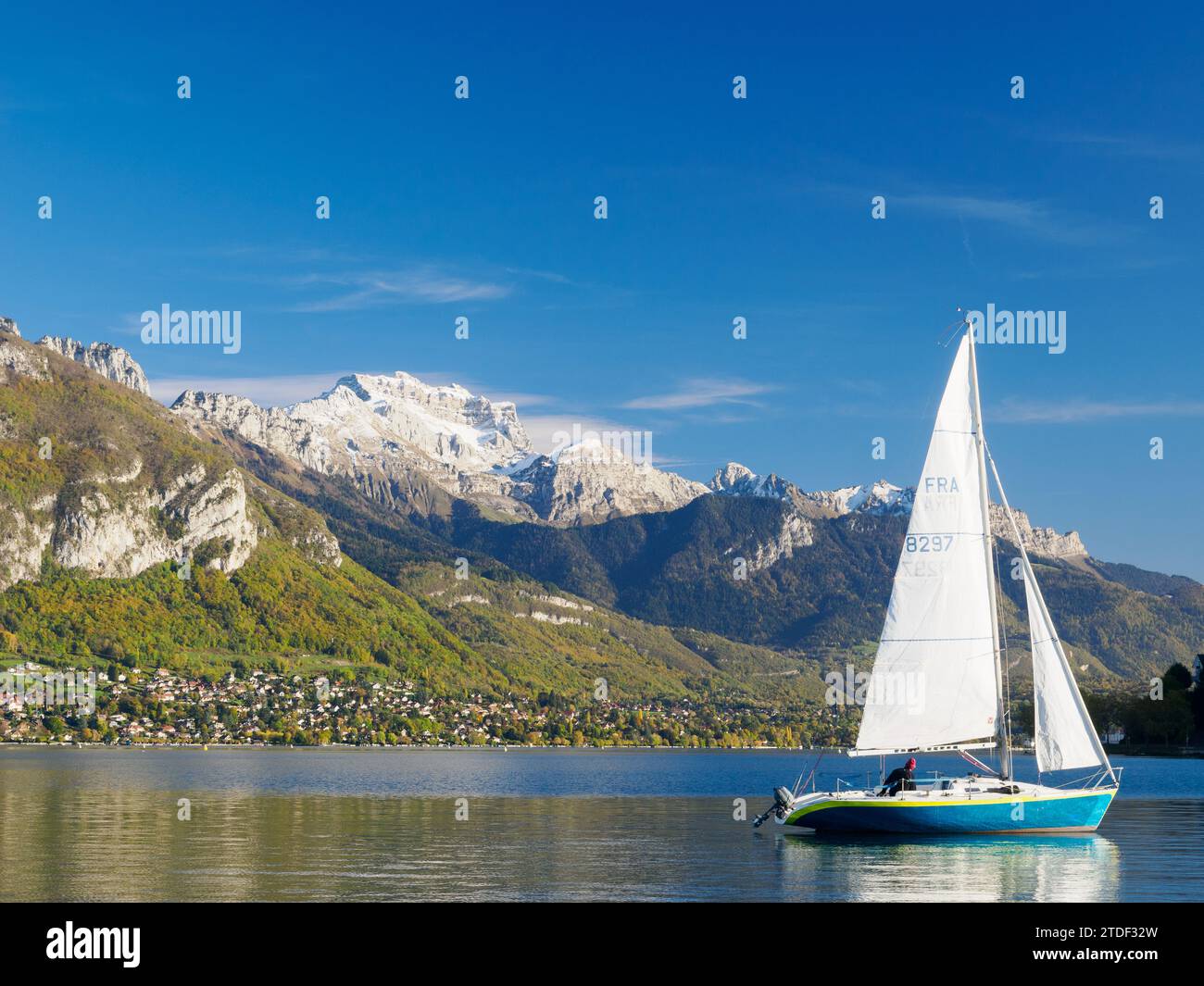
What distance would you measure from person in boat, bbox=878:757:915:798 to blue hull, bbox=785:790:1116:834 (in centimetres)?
52

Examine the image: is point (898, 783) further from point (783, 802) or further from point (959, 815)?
point (783, 802)

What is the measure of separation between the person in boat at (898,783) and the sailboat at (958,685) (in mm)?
95

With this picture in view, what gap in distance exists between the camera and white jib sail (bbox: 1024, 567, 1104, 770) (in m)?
62.7

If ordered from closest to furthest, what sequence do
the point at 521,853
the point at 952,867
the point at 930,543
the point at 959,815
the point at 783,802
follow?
1. the point at 952,867
2. the point at 521,853
3. the point at 959,815
4. the point at 930,543
5. the point at 783,802

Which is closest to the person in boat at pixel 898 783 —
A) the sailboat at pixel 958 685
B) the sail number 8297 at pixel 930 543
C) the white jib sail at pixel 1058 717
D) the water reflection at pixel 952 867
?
the sailboat at pixel 958 685

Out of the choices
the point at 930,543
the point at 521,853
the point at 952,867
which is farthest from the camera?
the point at 930,543

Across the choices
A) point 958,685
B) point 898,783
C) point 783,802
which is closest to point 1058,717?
point 958,685

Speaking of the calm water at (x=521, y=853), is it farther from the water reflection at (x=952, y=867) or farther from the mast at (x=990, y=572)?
the mast at (x=990, y=572)

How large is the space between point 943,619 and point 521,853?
2081cm

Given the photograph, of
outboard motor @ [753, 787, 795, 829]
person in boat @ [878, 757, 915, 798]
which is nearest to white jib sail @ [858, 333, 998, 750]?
person in boat @ [878, 757, 915, 798]

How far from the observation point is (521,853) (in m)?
61.2

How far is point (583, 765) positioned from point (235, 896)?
15429cm

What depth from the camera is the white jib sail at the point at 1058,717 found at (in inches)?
2468

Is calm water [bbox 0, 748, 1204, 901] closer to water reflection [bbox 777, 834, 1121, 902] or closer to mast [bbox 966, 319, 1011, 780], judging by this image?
water reflection [bbox 777, 834, 1121, 902]
